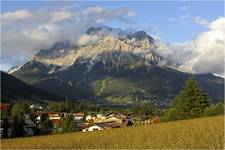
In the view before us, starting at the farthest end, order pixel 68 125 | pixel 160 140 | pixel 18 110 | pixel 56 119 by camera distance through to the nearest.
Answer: pixel 56 119 → pixel 18 110 → pixel 68 125 → pixel 160 140

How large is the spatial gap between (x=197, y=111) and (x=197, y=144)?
2351 inches

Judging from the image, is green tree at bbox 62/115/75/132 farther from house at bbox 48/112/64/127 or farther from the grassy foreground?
the grassy foreground

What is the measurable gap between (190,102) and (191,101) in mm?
238

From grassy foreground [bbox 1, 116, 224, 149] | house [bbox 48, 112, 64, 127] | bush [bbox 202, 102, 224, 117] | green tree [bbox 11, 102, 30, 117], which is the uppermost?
grassy foreground [bbox 1, 116, 224, 149]

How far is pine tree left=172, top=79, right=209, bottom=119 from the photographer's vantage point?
7538cm

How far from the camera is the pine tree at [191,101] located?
7538 cm

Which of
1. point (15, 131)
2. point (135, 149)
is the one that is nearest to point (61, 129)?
point (15, 131)

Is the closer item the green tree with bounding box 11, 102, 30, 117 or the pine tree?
the pine tree

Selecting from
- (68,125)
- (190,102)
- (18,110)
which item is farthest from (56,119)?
(190,102)

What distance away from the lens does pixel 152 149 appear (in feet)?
50.8

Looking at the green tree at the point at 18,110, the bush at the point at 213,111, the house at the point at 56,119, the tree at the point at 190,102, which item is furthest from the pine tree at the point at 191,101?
the green tree at the point at 18,110

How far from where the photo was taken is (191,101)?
249 ft

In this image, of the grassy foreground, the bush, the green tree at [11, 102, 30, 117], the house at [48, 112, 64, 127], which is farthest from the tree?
the grassy foreground

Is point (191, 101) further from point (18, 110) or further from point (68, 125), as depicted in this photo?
point (18, 110)
